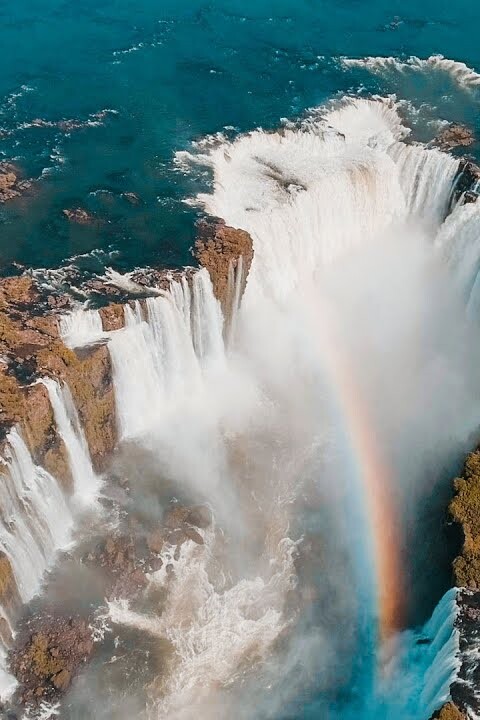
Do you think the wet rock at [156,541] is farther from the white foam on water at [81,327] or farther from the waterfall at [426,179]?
the waterfall at [426,179]

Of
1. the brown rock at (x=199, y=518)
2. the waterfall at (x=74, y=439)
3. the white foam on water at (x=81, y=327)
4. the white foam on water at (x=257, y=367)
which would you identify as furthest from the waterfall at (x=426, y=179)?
the waterfall at (x=74, y=439)

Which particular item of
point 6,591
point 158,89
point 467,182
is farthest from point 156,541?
point 158,89

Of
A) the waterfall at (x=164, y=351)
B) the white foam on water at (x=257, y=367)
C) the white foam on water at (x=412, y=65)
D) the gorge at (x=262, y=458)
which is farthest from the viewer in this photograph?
the white foam on water at (x=412, y=65)

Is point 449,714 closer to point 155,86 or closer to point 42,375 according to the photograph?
point 42,375

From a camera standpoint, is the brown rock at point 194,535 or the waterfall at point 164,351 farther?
the waterfall at point 164,351

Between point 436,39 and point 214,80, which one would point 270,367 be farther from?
point 436,39

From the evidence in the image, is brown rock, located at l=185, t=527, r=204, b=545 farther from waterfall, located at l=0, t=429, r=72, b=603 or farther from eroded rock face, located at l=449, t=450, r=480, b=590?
eroded rock face, located at l=449, t=450, r=480, b=590
